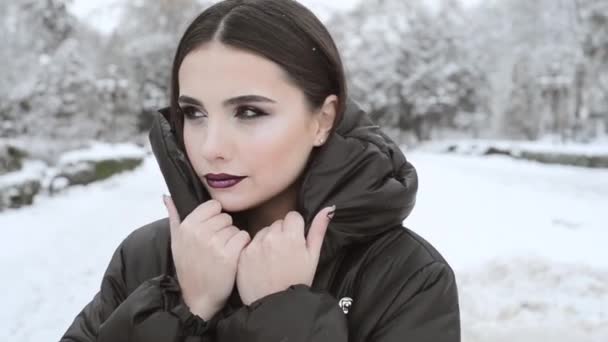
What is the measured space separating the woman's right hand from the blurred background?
2.32 feet

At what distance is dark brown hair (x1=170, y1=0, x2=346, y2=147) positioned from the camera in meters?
1.27

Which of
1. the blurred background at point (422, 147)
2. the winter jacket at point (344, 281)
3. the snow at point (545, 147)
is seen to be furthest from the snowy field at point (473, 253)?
the snow at point (545, 147)

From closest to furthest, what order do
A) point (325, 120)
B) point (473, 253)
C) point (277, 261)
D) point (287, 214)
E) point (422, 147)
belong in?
point (277, 261)
point (287, 214)
point (325, 120)
point (473, 253)
point (422, 147)

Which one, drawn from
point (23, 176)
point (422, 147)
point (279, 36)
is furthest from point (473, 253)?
point (422, 147)

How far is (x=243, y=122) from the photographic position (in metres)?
1.33

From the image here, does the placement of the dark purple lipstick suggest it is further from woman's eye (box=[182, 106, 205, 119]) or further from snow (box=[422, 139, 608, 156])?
snow (box=[422, 139, 608, 156])

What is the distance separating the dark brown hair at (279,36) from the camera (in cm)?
127

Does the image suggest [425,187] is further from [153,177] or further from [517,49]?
[517,49]

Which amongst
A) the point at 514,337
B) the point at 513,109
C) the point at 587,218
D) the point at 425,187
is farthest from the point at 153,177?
the point at 513,109

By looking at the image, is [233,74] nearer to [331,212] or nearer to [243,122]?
[243,122]

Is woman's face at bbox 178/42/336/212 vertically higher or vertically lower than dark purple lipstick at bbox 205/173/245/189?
higher

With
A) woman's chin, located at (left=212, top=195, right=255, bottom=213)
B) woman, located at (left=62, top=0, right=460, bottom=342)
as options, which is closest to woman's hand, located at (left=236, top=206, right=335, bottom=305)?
woman, located at (left=62, top=0, right=460, bottom=342)

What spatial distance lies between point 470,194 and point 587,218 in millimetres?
3008

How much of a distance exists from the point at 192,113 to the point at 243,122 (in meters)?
0.16
